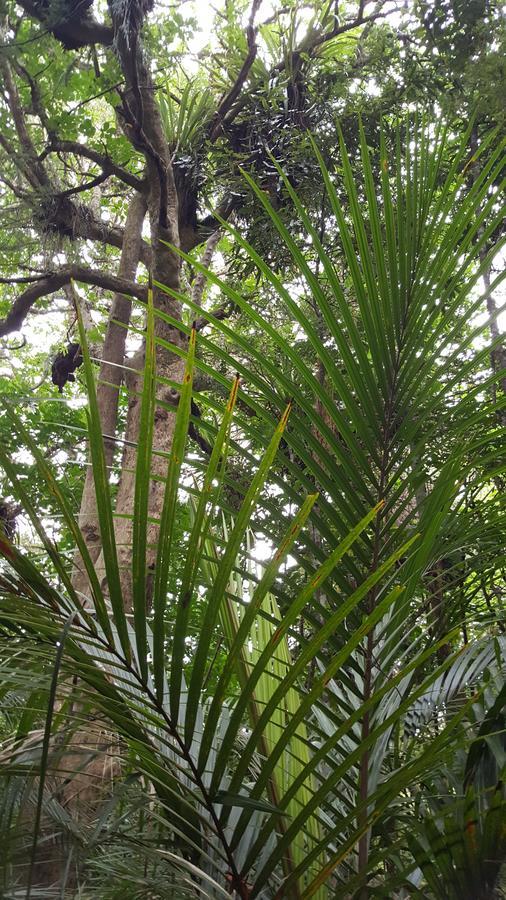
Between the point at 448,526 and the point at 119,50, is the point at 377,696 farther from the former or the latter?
the point at 119,50

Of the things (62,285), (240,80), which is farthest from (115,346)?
(240,80)

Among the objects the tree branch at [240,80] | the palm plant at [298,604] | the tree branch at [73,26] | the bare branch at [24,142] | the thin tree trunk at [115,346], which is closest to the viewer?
the palm plant at [298,604]

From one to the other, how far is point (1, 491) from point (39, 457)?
17.8 feet

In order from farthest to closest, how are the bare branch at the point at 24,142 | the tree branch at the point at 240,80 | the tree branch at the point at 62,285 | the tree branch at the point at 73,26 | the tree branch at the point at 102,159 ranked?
the bare branch at the point at 24,142
the tree branch at the point at 102,159
the tree branch at the point at 62,285
the tree branch at the point at 73,26
the tree branch at the point at 240,80

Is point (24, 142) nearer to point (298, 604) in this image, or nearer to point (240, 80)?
point (240, 80)

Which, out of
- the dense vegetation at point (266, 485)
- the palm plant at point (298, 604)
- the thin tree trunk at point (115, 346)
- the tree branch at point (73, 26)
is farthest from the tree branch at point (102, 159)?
the palm plant at point (298, 604)

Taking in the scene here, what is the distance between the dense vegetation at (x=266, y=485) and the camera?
65 cm

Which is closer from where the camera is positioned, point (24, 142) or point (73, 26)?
point (73, 26)

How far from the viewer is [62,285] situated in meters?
5.23

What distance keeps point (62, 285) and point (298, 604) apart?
16.7 feet

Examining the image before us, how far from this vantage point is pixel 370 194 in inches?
39.3

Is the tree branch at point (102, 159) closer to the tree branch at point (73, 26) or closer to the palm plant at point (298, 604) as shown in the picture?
the tree branch at point (73, 26)

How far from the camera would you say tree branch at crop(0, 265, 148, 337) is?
4613 mm

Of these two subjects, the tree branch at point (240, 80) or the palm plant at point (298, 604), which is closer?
the palm plant at point (298, 604)
